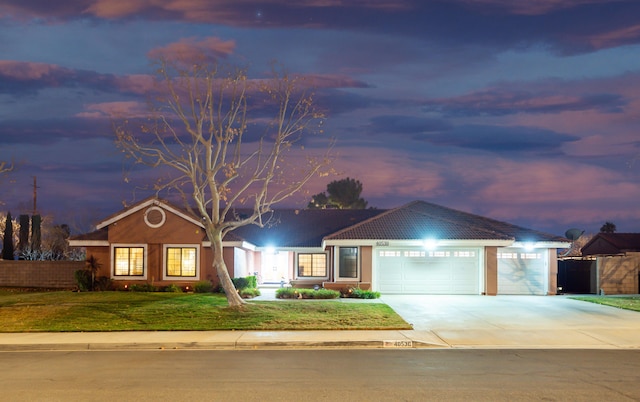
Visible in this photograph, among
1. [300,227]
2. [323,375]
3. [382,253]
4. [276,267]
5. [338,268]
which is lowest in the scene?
[276,267]

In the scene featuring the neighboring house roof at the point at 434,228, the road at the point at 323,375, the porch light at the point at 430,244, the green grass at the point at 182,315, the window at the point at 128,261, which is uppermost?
the neighboring house roof at the point at 434,228

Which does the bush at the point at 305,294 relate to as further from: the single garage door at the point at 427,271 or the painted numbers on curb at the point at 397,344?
the painted numbers on curb at the point at 397,344

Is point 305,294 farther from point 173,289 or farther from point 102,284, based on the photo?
point 102,284

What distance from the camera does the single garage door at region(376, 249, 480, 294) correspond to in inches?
1303

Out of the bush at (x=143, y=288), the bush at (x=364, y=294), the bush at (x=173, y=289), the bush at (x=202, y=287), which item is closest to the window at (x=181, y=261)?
the bush at (x=173, y=289)

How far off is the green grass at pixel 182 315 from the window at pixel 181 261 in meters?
6.36

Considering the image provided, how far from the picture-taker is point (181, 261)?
33.7 meters

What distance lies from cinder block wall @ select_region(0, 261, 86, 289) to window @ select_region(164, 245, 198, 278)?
20.1ft

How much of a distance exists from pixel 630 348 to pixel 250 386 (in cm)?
1032

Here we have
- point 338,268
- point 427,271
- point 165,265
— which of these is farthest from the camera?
point 165,265

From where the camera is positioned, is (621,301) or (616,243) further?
(616,243)

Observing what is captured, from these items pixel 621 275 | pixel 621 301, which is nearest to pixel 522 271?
pixel 621 275

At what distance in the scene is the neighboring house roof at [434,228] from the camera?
107 feet

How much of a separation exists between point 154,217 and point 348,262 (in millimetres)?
10308
